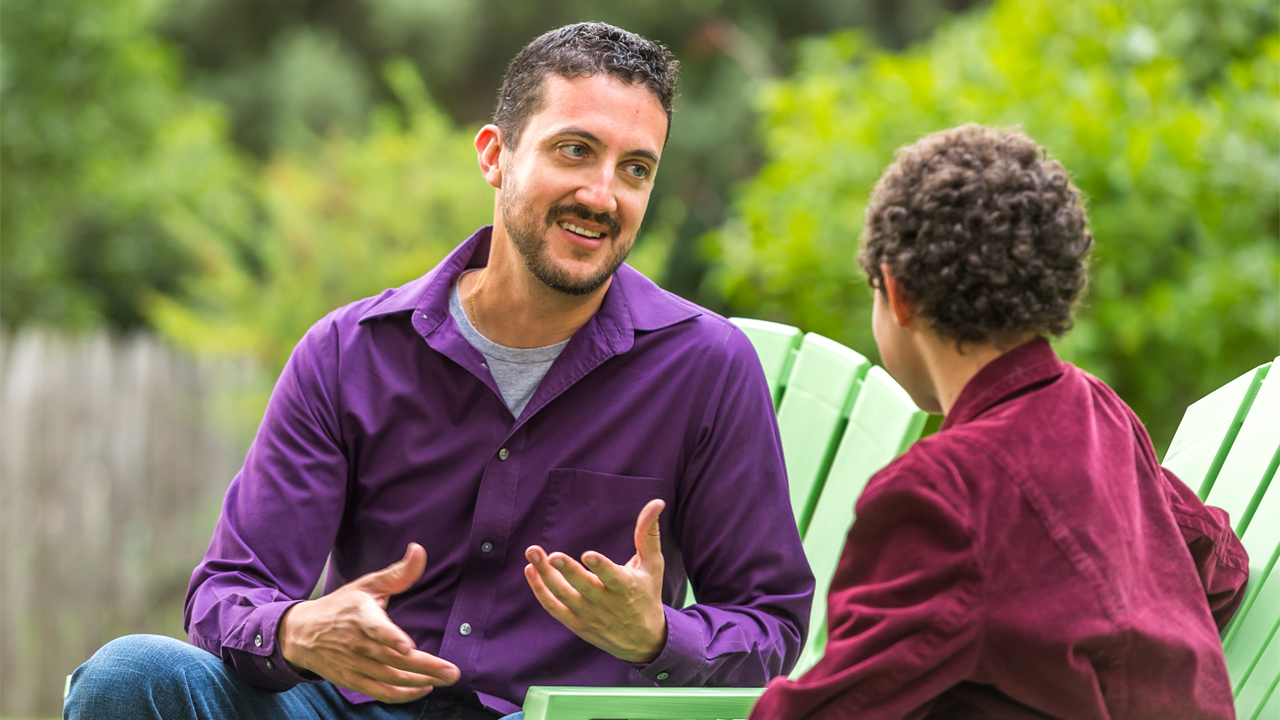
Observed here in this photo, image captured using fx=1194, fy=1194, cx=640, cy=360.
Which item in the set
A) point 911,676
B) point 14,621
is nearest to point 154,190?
point 14,621

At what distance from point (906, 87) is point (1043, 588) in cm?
326

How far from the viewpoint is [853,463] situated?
223 cm

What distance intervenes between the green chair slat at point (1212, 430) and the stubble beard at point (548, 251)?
36.8 inches

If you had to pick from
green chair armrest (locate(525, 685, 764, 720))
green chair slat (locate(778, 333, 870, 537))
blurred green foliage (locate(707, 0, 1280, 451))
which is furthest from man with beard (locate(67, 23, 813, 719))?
blurred green foliage (locate(707, 0, 1280, 451))

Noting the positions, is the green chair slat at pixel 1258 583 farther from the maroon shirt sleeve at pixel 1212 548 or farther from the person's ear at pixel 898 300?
the person's ear at pixel 898 300

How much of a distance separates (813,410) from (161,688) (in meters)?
1.30

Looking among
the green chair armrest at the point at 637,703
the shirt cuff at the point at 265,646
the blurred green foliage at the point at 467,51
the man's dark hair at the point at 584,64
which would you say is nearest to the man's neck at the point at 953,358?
the green chair armrest at the point at 637,703

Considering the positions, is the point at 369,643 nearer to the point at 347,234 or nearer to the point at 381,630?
the point at 381,630

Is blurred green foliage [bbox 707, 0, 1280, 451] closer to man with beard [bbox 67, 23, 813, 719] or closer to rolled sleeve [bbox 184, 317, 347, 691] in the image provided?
man with beard [bbox 67, 23, 813, 719]

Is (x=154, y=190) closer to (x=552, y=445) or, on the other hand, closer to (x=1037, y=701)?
(x=552, y=445)

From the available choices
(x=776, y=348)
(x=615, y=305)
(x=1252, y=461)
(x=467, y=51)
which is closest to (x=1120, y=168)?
(x=776, y=348)

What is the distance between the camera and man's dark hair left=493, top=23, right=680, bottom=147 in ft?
6.27

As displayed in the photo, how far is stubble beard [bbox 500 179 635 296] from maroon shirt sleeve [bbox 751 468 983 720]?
2.69 ft

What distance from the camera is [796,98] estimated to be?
4.61 meters
